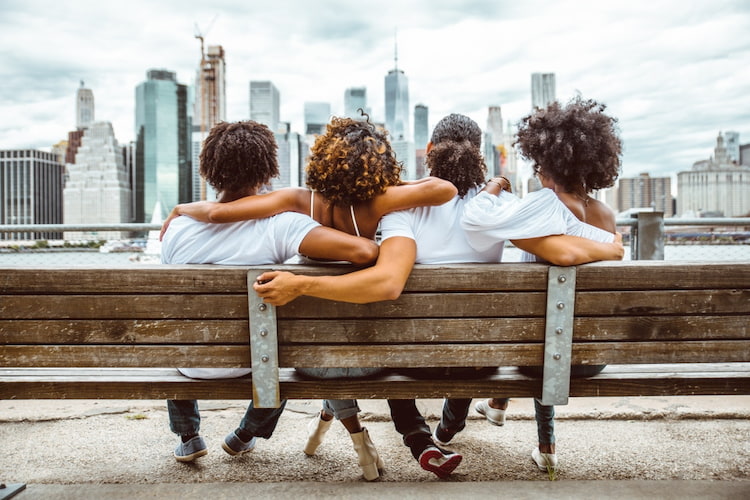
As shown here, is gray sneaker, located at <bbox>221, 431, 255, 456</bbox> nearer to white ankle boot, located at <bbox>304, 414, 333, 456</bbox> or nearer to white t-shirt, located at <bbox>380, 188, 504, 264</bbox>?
white ankle boot, located at <bbox>304, 414, 333, 456</bbox>

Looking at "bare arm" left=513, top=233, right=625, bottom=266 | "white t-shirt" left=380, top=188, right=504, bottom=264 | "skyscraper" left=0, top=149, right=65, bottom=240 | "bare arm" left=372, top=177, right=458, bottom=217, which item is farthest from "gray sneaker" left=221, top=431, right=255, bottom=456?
"skyscraper" left=0, top=149, right=65, bottom=240

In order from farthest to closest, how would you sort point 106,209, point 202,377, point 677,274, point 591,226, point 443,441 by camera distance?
point 106,209 → point 443,441 → point 591,226 → point 202,377 → point 677,274

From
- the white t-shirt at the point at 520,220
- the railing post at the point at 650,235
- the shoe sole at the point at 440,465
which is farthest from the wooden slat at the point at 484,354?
the railing post at the point at 650,235

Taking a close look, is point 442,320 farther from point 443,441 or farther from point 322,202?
point 443,441

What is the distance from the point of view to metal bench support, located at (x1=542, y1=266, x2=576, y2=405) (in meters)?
1.99

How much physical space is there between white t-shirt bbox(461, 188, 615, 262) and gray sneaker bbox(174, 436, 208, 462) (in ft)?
5.50

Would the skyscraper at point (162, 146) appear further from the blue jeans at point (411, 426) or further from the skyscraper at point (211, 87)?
the blue jeans at point (411, 426)

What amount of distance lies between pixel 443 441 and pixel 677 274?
5.10 feet

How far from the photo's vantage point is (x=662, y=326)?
6.66 feet

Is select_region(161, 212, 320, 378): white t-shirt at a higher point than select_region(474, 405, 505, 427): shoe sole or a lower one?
higher

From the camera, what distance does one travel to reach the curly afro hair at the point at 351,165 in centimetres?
212

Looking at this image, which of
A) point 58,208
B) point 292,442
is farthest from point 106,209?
point 292,442

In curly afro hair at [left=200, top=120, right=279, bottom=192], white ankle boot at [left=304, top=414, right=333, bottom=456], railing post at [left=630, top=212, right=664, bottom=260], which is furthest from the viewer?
railing post at [left=630, top=212, right=664, bottom=260]

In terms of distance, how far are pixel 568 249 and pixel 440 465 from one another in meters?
1.12
